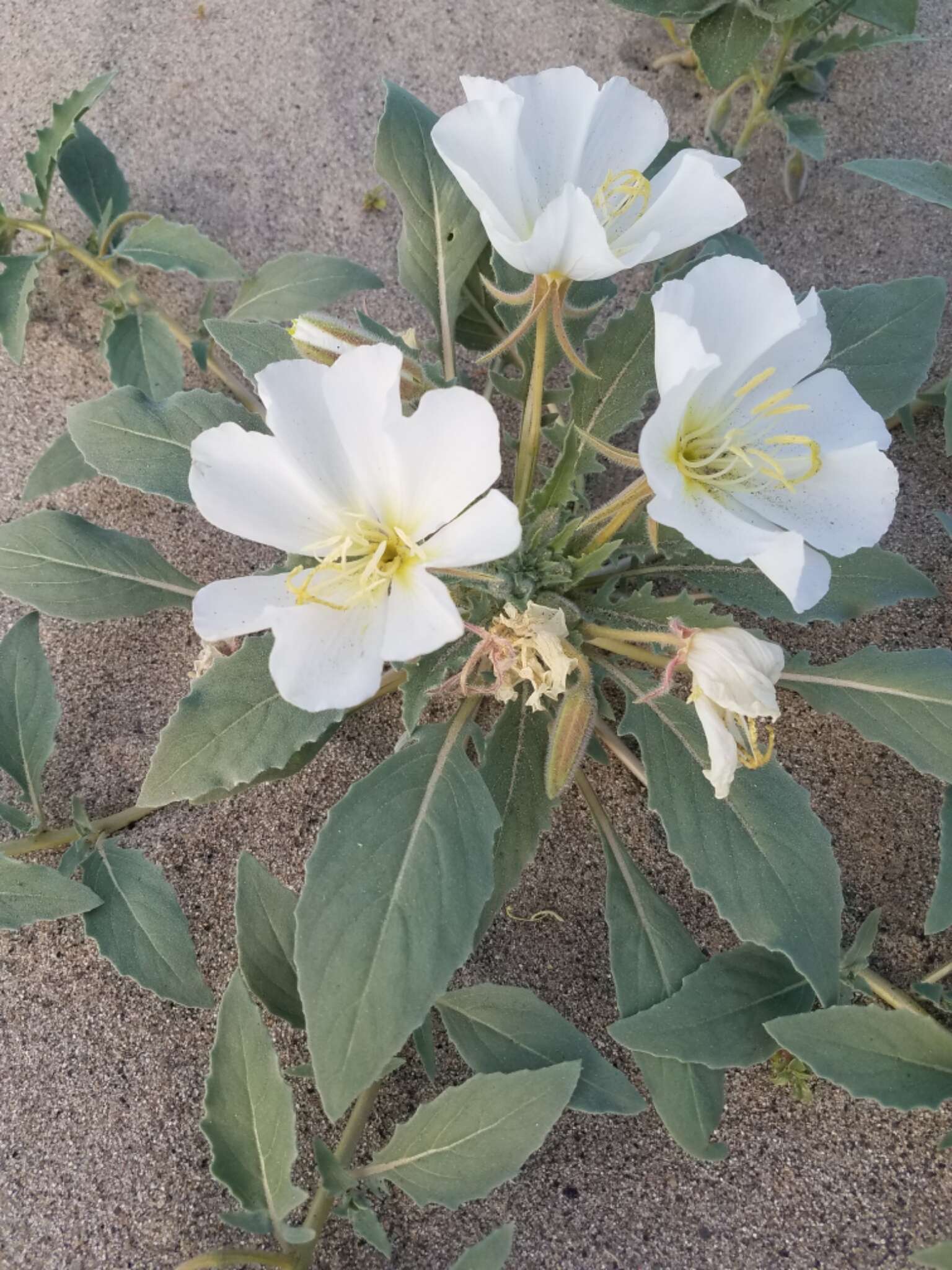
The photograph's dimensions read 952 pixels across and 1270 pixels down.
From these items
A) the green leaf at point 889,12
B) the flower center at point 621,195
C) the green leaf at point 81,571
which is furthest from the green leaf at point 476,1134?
the green leaf at point 889,12

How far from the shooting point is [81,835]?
156cm

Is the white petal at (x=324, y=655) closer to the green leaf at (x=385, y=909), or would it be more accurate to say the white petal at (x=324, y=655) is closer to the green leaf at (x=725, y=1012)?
the green leaf at (x=385, y=909)

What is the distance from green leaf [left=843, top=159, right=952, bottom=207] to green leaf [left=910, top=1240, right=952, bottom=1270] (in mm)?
1462

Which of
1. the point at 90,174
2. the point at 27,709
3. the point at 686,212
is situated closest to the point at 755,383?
the point at 686,212

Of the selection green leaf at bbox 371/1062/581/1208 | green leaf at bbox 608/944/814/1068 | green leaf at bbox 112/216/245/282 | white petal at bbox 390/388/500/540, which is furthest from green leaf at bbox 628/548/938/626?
green leaf at bbox 112/216/245/282

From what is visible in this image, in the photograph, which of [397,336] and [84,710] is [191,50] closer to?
[397,336]

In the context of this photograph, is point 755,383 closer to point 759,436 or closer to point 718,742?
point 759,436

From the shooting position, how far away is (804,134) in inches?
75.0

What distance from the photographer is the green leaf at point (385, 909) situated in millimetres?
1089

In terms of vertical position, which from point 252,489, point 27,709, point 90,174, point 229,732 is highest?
point 90,174

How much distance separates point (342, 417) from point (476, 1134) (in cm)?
83

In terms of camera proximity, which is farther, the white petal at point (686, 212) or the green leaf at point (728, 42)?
the green leaf at point (728, 42)

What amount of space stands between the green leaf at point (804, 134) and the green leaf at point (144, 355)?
118 cm

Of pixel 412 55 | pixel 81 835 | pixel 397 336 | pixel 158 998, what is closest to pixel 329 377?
pixel 397 336
